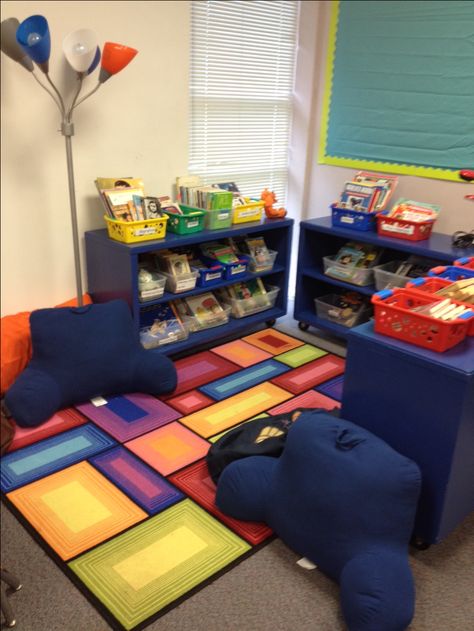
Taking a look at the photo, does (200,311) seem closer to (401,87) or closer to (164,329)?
(164,329)

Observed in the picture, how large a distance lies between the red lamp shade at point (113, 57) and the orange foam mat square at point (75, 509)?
163 cm

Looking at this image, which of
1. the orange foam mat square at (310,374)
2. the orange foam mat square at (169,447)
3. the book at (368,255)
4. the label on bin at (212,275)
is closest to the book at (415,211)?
the book at (368,255)

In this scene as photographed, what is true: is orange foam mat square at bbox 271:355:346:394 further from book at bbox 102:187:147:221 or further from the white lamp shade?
the white lamp shade

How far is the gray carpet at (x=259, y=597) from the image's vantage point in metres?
1.52

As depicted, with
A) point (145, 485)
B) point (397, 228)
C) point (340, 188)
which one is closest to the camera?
point (145, 485)

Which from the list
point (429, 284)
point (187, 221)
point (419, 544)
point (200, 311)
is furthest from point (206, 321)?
point (419, 544)

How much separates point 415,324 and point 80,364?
1.40m

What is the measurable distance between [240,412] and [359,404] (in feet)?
2.62

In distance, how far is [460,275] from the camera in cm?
212

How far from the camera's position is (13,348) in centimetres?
247

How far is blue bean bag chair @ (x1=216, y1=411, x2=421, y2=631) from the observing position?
4.72ft

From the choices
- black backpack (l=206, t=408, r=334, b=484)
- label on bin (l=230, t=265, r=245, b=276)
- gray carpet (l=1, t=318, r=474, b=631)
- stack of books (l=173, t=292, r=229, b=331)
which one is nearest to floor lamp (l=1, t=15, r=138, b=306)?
stack of books (l=173, t=292, r=229, b=331)

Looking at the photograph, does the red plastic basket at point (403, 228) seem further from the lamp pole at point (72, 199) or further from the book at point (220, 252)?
the lamp pole at point (72, 199)

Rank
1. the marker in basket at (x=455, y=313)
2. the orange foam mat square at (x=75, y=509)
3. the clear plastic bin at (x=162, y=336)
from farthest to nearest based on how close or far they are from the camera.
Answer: the clear plastic bin at (x=162, y=336)
the orange foam mat square at (x=75, y=509)
the marker in basket at (x=455, y=313)
